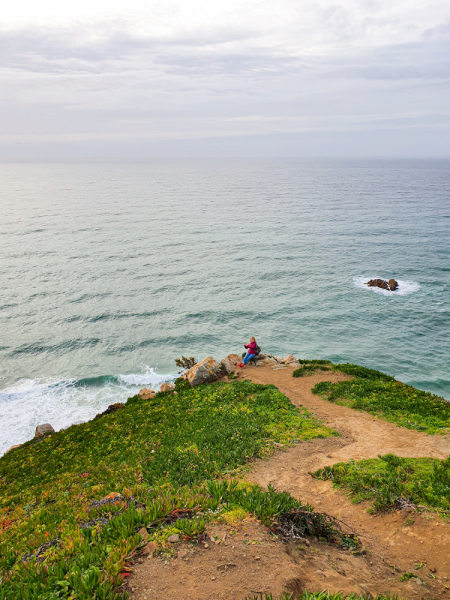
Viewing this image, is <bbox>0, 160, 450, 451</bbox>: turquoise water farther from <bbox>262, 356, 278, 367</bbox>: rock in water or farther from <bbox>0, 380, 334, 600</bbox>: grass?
<bbox>0, 380, 334, 600</bbox>: grass

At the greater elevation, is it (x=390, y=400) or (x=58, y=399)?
(x=390, y=400)

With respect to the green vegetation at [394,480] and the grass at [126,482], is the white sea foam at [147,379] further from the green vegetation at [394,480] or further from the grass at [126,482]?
the green vegetation at [394,480]

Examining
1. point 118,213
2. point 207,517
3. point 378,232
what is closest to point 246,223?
point 378,232

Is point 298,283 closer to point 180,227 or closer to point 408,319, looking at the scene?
point 408,319

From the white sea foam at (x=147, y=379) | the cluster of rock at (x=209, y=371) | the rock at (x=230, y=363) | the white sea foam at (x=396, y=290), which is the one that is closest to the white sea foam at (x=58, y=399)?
the white sea foam at (x=147, y=379)

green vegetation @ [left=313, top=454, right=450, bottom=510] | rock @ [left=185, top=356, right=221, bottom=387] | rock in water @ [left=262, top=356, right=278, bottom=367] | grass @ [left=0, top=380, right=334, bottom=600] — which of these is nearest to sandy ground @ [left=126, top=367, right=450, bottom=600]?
green vegetation @ [left=313, top=454, right=450, bottom=510]

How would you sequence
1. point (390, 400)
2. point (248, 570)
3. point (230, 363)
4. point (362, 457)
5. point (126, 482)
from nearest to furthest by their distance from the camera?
point (248, 570) → point (126, 482) → point (362, 457) → point (390, 400) → point (230, 363)

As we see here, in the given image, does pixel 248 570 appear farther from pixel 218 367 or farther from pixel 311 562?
pixel 218 367

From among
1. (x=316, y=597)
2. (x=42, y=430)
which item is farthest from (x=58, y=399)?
(x=316, y=597)
